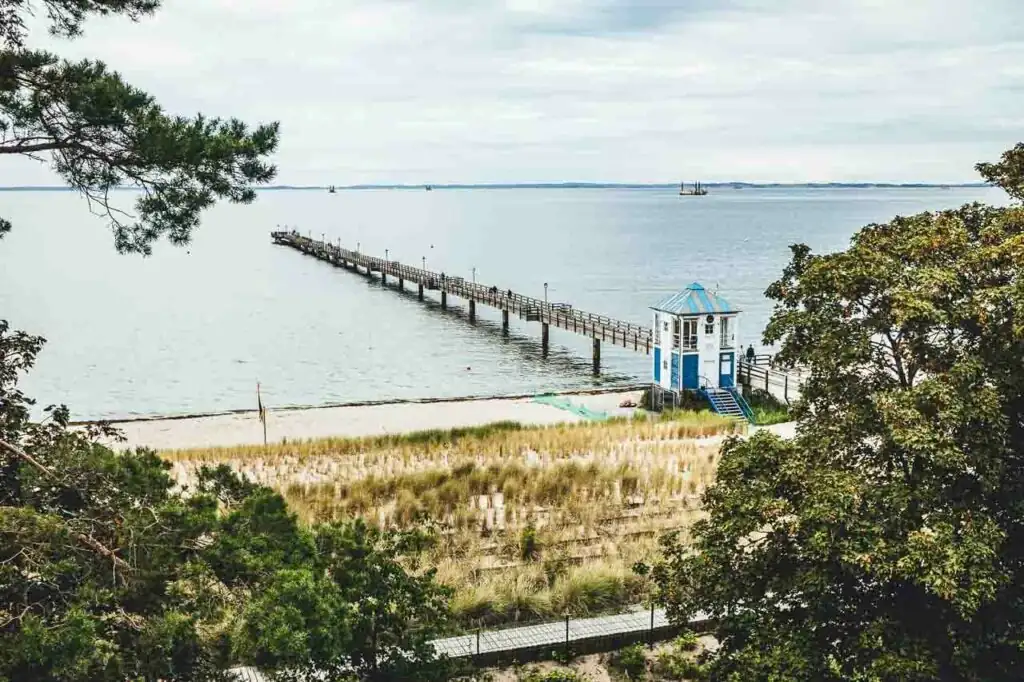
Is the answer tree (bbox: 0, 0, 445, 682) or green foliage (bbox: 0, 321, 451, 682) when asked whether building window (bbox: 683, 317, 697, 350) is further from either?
green foliage (bbox: 0, 321, 451, 682)

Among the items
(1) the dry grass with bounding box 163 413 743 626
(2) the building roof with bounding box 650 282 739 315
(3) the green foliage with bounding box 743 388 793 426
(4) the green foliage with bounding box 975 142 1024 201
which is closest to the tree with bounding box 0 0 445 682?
(1) the dry grass with bounding box 163 413 743 626

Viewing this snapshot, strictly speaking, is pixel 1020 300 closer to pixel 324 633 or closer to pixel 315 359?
pixel 324 633

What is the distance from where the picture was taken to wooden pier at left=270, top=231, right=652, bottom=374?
49.9 m

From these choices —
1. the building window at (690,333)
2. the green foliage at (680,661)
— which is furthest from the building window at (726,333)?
the green foliage at (680,661)

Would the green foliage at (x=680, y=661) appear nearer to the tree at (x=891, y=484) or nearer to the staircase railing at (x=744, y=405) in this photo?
the tree at (x=891, y=484)

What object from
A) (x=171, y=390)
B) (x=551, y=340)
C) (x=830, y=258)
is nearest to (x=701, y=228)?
(x=551, y=340)

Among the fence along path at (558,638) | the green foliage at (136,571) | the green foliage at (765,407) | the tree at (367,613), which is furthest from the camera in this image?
the green foliage at (765,407)

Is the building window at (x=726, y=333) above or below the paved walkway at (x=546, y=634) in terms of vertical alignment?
above

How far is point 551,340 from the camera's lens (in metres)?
61.6

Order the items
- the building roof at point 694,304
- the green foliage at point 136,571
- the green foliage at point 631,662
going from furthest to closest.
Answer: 1. the building roof at point 694,304
2. the green foliage at point 631,662
3. the green foliage at point 136,571

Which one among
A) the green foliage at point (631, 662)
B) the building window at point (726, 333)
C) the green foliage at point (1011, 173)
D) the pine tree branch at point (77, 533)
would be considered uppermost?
the green foliage at point (1011, 173)

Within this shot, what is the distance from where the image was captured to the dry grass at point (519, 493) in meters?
17.5

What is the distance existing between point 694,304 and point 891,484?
2602cm

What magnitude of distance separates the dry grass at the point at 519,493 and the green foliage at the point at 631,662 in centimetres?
184
